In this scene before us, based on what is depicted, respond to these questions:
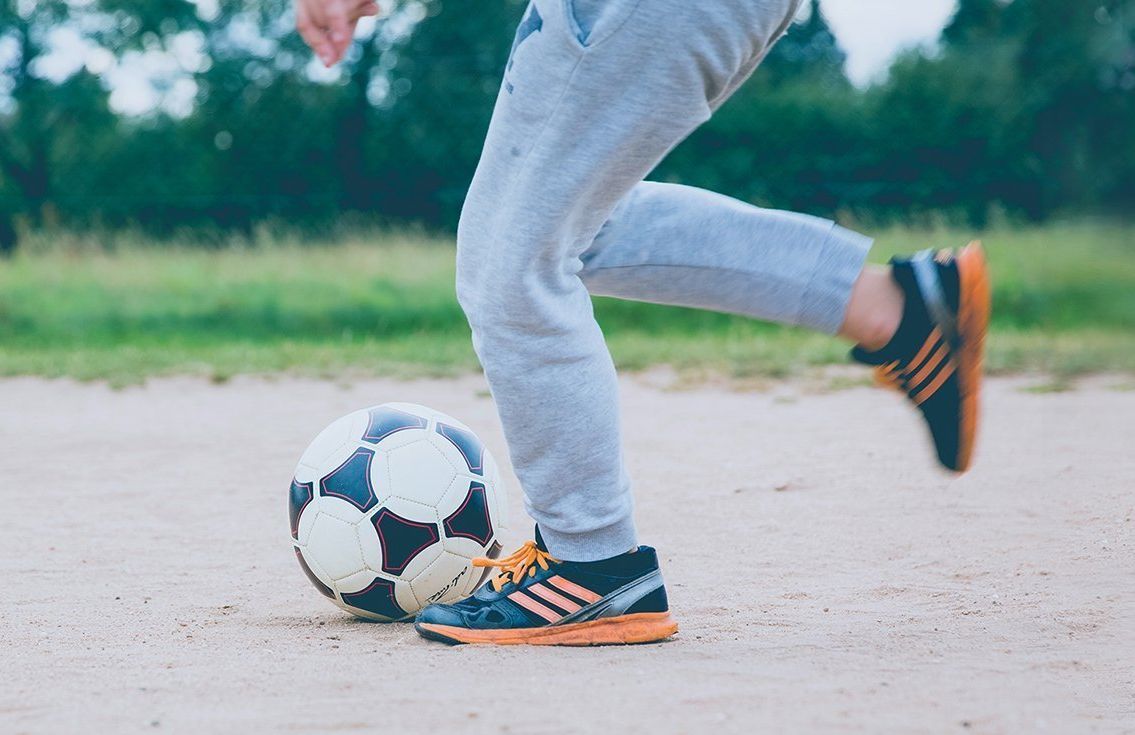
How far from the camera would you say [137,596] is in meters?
3.01

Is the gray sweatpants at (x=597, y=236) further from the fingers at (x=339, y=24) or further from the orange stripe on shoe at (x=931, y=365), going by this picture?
the fingers at (x=339, y=24)

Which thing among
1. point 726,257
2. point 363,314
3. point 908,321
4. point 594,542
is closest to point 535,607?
point 594,542

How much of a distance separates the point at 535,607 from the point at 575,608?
0.08 m

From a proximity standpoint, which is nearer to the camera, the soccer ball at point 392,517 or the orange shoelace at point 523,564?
the orange shoelace at point 523,564

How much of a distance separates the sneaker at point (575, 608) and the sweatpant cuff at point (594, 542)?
0.04ft

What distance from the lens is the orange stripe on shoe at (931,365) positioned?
7.06ft

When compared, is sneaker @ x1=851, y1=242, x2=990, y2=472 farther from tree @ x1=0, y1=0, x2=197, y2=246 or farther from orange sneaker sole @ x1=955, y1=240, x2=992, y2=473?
tree @ x1=0, y1=0, x2=197, y2=246

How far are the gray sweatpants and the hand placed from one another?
0.28m

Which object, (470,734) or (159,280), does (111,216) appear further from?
(470,734)

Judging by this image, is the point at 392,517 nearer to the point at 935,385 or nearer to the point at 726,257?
the point at 726,257

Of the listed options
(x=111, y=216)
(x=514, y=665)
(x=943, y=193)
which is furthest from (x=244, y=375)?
(x=943, y=193)

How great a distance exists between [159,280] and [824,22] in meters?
14.1

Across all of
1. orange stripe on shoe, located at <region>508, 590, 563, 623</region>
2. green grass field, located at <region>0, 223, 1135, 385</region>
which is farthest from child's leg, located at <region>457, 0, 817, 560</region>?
green grass field, located at <region>0, 223, 1135, 385</region>

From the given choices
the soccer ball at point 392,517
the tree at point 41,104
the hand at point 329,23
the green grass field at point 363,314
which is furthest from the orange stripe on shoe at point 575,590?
the tree at point 41,104
